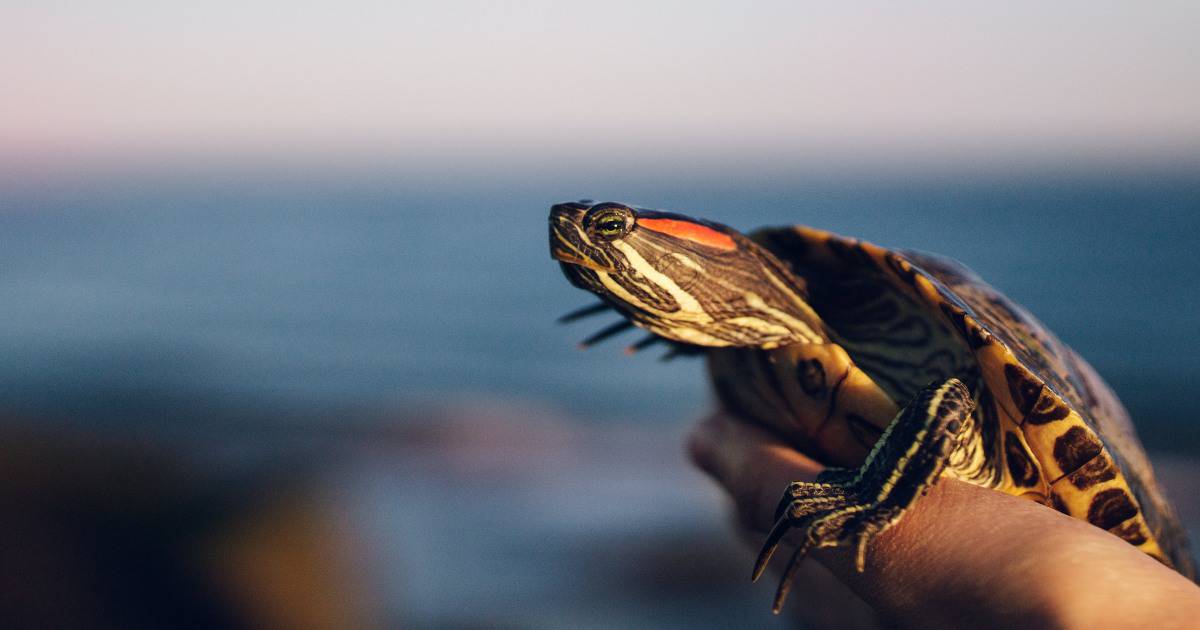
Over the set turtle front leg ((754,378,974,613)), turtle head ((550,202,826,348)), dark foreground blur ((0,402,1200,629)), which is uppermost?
turtle head ((550,202,826,348))

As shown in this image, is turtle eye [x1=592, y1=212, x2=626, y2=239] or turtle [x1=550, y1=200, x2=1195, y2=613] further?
turtle eye [x1=592, y1=212, x2=626, y2=239]

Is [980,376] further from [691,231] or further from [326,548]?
[326,548]

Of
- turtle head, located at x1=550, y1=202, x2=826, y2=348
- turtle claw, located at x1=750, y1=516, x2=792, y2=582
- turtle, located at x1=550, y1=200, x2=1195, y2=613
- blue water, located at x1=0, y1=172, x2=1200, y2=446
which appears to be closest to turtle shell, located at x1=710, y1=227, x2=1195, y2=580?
turtle, located at x1=550, y1=200, x2=1195, y2=613

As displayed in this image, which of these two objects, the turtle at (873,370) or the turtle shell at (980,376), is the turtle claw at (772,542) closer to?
the turtle at (873,370)

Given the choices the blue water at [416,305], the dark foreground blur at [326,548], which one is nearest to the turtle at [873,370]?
the dark foreground blur at [326,548]

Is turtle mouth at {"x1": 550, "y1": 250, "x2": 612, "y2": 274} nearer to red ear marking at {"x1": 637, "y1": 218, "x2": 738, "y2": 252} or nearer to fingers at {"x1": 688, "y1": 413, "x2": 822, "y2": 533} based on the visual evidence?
red ear marking at {"x1": 637, "y1": 218, "x2": 738, "y2": 252}

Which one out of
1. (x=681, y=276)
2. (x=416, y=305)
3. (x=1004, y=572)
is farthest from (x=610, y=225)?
(x=416, y=305)
